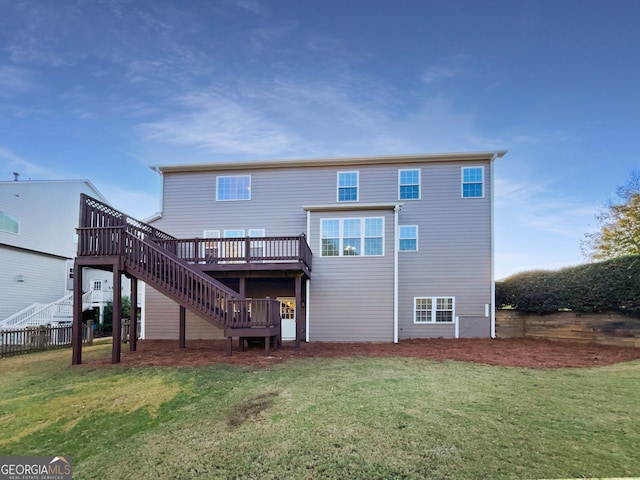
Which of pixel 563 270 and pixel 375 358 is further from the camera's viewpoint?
pixel 563 270

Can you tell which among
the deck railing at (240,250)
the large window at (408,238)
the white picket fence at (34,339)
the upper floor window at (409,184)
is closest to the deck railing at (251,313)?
the deck railing at (240,250)

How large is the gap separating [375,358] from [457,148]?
33.0 ft

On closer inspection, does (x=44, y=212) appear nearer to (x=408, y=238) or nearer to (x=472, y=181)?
(x=408, y=238)

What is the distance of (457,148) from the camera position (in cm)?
1488

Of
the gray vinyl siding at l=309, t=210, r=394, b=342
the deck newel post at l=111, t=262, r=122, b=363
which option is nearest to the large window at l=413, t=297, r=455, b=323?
the gray vinyl siding at l=309, t=210, r=394, b=342

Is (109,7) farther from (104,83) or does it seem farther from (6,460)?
(6,460)

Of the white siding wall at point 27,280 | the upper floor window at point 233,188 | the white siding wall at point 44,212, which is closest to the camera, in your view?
the upper floor window at point 233,188

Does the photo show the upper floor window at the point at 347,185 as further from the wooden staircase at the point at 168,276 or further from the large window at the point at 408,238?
the wooden staircase at the point at 168,276

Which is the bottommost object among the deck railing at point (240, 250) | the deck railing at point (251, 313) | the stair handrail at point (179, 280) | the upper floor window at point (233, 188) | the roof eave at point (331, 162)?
the deck railing at point (251, 313)

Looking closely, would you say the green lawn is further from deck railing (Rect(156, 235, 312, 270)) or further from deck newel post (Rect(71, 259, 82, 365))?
deck railing (Rect(156, 235, 312, 270))

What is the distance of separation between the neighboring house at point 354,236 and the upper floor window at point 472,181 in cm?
4

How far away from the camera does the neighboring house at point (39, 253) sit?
1585 centimetres

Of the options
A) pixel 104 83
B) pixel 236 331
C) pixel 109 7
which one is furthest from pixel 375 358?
pixel 104 83

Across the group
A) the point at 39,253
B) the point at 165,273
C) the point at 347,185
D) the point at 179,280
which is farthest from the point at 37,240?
the point at 347,185
